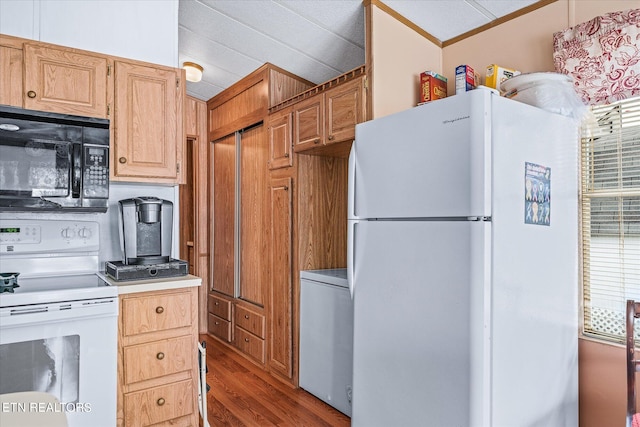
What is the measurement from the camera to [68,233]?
87.8 inches

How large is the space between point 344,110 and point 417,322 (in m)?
1.36

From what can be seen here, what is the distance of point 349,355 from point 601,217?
1.56m

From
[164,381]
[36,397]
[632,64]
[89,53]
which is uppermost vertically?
[89,53]

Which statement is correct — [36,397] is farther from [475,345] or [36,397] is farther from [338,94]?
[338,94]

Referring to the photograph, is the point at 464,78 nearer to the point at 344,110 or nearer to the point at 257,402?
the point at 344,110

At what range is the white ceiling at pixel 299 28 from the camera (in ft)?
8.09

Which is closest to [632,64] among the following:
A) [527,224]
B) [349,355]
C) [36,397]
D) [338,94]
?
[527,224]

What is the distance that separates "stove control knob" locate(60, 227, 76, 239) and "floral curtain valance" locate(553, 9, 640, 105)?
2.73m

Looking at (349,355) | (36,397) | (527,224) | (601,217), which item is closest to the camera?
(36,397)

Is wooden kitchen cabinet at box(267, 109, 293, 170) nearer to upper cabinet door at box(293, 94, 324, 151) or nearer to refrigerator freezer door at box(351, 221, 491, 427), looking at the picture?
upper cabinet door at box(293, 94, 324, 151)

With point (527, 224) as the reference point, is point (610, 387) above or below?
below

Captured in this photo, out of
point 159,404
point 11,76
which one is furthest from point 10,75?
point 159,404

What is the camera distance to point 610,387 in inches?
77.2

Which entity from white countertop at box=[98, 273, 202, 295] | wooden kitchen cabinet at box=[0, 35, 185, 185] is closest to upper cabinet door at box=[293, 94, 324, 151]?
wooden kitchen cabinet at box=[0, 35, 185, 185]
